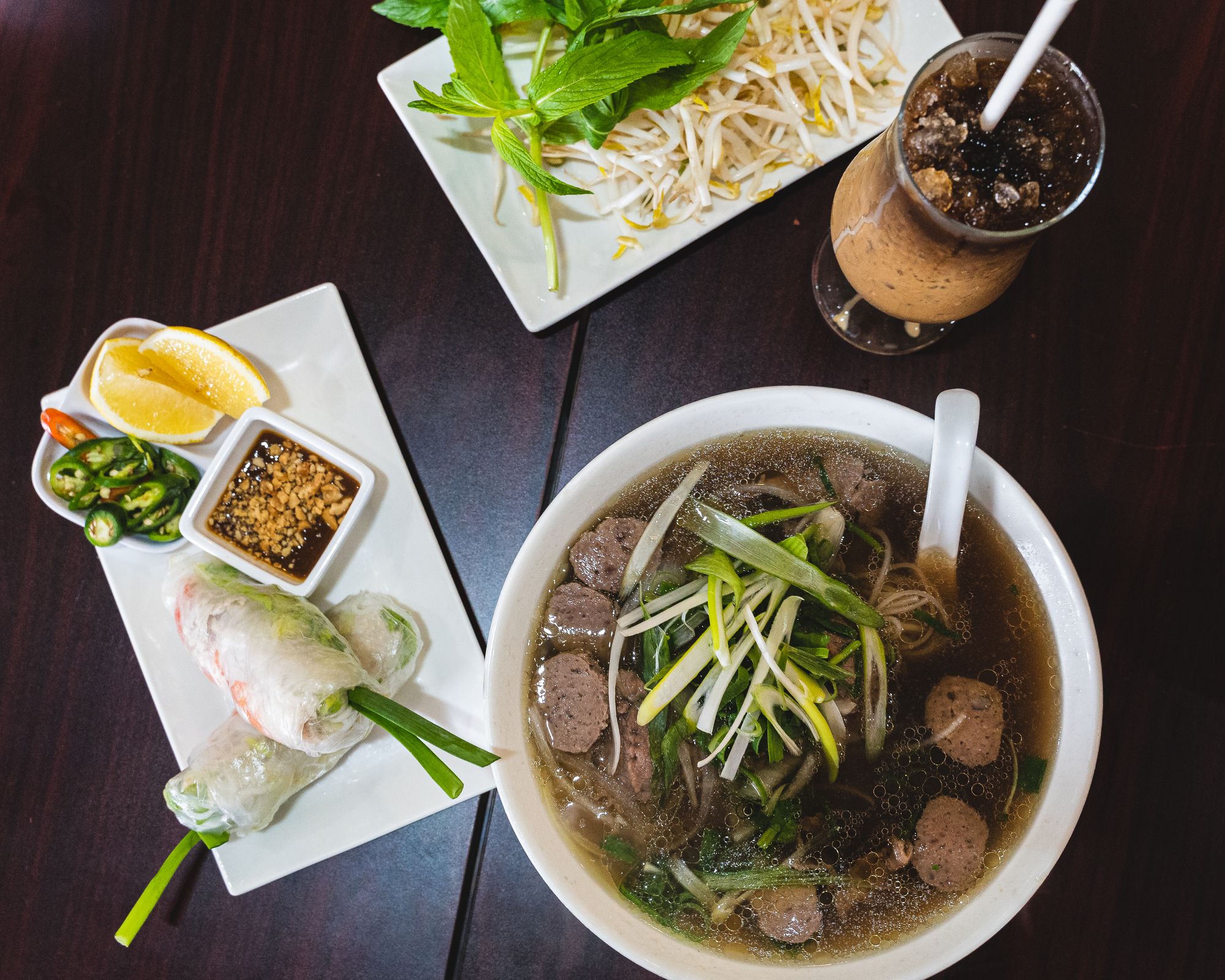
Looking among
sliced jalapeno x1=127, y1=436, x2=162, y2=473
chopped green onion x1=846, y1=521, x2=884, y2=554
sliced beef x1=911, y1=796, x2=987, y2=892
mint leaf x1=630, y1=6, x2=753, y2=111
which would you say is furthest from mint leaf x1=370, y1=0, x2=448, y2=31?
sliced beef x1=911, y1=796, x2=987, y2=892

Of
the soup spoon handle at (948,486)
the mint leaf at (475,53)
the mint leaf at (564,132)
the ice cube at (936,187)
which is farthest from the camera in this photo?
the mint leaf at (564,132)

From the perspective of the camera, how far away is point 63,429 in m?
1.39

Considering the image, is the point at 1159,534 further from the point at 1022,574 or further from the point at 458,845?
→ the point at 458,845

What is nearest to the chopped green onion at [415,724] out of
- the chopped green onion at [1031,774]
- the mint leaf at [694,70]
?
the chopped green onion at [1031,774]

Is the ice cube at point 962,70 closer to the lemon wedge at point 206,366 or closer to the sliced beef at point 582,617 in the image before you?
the sliced beef at point 582,617

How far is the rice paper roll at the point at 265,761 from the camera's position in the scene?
53.7 inches

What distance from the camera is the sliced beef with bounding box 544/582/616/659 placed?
Result: 1.27 m

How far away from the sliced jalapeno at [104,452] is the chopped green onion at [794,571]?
3.31 feet

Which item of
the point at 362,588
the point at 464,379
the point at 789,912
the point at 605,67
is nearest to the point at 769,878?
the point at 789,912

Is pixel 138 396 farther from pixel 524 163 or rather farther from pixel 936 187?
pixel 936 187

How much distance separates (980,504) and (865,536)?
0.17 metres

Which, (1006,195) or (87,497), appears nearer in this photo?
(1006,195)

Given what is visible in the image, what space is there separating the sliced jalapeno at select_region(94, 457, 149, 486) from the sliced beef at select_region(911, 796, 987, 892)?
137 cm

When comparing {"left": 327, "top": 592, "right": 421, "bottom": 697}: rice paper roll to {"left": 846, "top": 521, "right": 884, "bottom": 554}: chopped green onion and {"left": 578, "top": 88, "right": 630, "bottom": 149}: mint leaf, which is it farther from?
{"left": 578, "top": 88, "right": 630, "bottom": 149}: mint leaf
